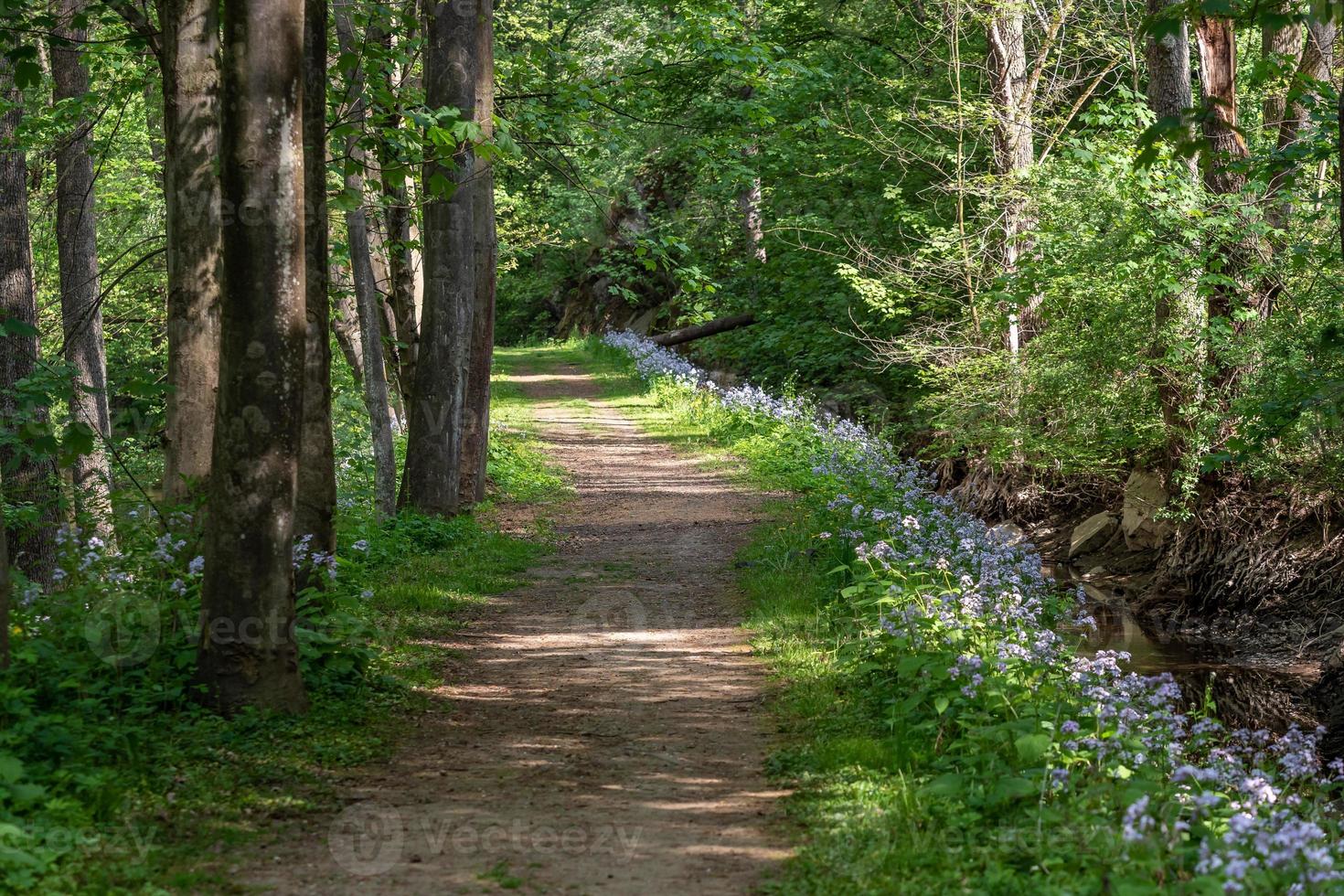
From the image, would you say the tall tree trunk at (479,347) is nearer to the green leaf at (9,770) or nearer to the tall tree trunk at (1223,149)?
the tall tree trunk at (1223,149)

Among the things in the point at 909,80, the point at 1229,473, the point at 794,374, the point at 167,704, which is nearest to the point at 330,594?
the point at 167,704

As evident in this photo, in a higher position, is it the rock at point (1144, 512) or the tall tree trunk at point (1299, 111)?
the tall tree trunk at point (1299, 111)

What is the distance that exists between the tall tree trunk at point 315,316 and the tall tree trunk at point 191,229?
583 millimetres

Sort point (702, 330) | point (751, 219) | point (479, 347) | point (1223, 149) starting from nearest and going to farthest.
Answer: point (1223, 149)
point (479, 347)
point (751, 219)
point (702, 330)

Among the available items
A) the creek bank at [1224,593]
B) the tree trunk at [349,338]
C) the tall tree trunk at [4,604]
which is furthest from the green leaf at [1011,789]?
the tree trunk at [349,338]

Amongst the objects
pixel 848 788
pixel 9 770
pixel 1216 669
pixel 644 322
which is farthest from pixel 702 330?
pixel 9 770

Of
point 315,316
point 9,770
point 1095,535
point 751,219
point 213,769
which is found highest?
point 751,219

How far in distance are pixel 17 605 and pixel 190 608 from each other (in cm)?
85

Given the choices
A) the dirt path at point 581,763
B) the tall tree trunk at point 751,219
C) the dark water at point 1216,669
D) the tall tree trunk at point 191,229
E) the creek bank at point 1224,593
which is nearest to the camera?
the dirt path at point 581,763

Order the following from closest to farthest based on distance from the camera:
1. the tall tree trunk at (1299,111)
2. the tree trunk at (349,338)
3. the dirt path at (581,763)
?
the dirt path at (581,763) → the tall tree trunk at (1299,111) → the tree trunk at (349,338)

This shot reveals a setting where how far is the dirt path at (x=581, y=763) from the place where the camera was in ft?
14.8

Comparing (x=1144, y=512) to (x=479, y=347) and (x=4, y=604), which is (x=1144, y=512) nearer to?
(x=479, y=347)

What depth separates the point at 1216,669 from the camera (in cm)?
1080

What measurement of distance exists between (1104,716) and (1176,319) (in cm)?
853
